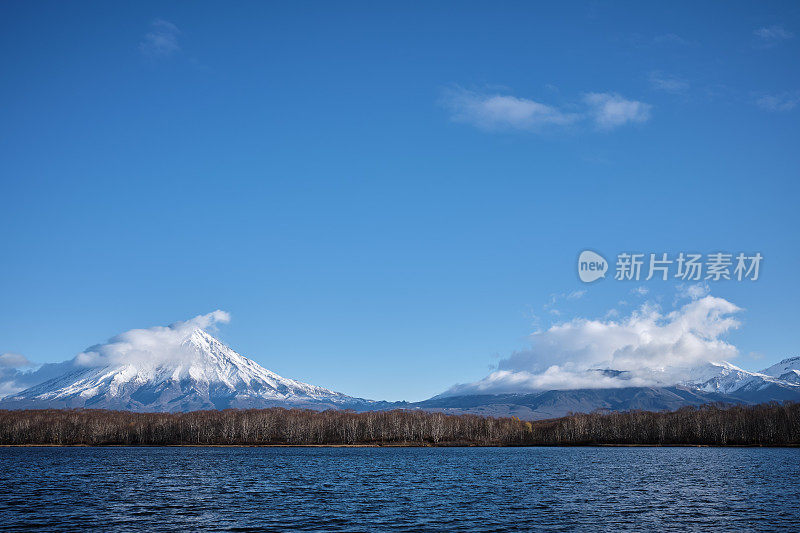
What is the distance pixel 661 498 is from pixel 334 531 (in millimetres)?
42322

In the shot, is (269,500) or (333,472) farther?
(333,472)

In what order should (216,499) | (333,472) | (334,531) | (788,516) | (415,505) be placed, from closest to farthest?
1. (334,531)
2. (788,516)
3. (415,505)
4. (216,499)
5. (333,472)

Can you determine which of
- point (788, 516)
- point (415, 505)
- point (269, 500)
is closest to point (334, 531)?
point (415, 505)

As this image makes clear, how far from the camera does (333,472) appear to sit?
11156 centimetres

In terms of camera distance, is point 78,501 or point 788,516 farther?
point 78,501

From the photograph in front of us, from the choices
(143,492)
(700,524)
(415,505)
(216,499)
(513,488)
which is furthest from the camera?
(513,488)

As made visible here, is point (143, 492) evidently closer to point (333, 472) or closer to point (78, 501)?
point (78, 501)

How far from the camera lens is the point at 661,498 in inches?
2815

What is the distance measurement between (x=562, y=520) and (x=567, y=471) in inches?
2532

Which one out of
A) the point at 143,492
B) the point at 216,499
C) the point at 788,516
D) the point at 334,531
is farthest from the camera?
the point at 143,492

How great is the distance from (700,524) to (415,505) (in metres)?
27.6

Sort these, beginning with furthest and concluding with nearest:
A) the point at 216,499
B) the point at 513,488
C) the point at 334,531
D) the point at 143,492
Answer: the point at 513,488
the point at 143,492
the point at 216,499
the point at 334,531

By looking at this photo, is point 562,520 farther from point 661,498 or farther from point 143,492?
point 143,492

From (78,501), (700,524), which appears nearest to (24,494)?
(78,501)
